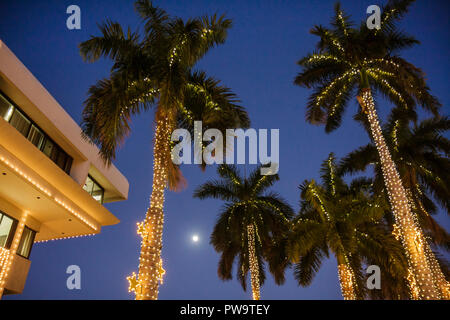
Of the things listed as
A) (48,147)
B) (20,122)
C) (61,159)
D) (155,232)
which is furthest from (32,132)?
(155,232)

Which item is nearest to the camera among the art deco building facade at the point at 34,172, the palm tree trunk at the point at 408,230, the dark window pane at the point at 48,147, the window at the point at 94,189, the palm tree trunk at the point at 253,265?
the palm tree trunk at the point at 408,230

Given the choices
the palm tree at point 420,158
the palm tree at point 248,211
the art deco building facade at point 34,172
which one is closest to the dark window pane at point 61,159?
the art deco building facade at point 34,172

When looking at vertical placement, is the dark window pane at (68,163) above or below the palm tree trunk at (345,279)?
above

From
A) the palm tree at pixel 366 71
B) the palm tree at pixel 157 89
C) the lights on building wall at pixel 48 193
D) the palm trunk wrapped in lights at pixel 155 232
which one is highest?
the palm tree at pixel 366 71

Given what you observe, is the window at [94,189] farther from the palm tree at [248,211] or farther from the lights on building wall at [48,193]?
the palm tree at [248,211]

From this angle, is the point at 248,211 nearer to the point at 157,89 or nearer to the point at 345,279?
the point at 345,279

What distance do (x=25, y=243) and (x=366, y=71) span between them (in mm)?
18771

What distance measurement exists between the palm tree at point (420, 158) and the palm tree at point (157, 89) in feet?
35.0

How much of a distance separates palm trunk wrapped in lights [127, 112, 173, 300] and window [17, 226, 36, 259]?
35.1ft

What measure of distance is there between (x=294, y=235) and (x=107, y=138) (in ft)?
31.5

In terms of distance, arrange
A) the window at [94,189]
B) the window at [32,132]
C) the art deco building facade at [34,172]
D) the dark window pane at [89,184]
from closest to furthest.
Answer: the art deco building facade at [34,172]
the window at [32,132]
the dark window pane at [89,184]
the window at [94,189]

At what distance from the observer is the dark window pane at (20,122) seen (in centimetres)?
1331

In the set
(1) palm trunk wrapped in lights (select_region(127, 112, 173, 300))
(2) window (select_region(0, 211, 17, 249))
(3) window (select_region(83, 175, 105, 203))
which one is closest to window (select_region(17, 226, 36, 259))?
(2) window (select_region(0, 211, 17, 249))

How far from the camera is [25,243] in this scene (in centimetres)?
1554
